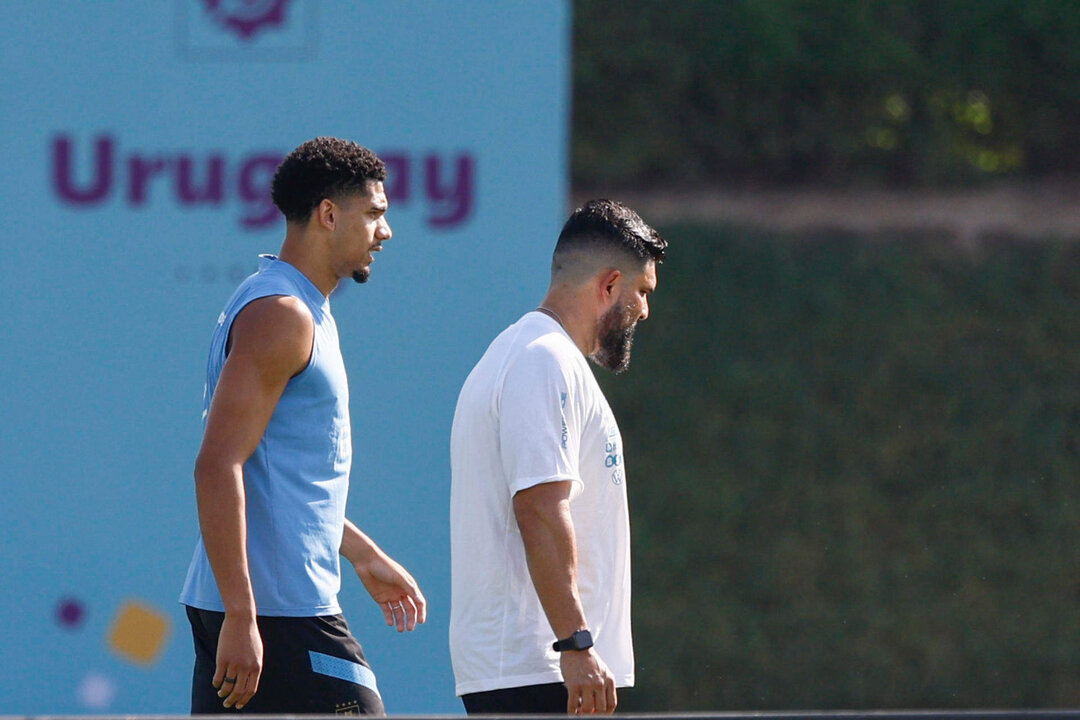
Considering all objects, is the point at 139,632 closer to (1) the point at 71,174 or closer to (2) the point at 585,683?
(1) the point at 71,174

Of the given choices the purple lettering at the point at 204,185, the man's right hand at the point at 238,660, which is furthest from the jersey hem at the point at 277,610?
the purple lettering at the point at 204,185

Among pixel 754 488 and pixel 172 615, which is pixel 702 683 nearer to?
pixel 754 488

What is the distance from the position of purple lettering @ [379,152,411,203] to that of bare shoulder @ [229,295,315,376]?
7.62 ft

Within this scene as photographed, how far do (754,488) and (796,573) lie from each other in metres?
0.42

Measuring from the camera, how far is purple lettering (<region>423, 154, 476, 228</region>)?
4.93 m

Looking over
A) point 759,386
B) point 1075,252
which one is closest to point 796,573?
point 759,386

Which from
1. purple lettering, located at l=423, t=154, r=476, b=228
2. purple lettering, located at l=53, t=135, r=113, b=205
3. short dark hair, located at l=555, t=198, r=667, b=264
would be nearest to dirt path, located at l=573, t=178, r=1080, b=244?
purple lettering, located at l=423, t=154, r=476, b=228

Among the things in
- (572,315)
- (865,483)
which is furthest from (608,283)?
(865,483)

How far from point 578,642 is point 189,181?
304cm

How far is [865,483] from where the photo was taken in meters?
6.05

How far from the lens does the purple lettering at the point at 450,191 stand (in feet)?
16.2

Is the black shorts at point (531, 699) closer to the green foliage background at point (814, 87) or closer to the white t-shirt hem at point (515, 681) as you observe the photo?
the white t-shirt hem at point (515, 681)

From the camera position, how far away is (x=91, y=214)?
4.97 meters

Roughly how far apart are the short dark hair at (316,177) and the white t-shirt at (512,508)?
1.54ft
